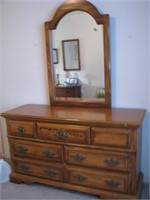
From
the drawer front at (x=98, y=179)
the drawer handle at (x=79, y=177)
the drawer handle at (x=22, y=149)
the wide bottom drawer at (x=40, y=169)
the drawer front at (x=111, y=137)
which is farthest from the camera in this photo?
the drawer handle at (x=22, y=149)

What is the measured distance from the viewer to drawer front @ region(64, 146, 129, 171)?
1.76 m

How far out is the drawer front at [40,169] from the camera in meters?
2.04

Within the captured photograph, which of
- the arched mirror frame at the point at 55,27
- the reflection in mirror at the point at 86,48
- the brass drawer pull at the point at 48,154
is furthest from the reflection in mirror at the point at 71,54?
the brass drawer pull at the point at 48,154

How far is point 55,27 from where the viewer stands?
7.14ft

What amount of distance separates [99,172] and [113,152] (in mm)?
243

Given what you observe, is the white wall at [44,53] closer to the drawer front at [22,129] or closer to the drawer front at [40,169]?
the drawer front at [22,129]

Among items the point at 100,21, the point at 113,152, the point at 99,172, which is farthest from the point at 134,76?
the point at 99,172

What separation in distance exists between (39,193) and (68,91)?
1076mm

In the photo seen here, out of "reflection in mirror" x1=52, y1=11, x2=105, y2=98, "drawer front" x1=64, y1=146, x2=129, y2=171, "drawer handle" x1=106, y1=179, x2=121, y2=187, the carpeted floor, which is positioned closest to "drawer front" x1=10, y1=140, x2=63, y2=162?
"drawer front" x1=64, y1=146, x2=129, y2=171

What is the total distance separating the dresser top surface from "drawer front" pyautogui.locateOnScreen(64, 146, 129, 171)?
29cm

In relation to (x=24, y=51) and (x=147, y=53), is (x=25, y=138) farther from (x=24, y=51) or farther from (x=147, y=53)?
(x=147, y=53)

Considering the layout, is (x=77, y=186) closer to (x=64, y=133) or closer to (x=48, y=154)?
(x=48, y=154)

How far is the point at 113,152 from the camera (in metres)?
1.77

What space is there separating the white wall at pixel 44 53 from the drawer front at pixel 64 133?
514 millimetres
